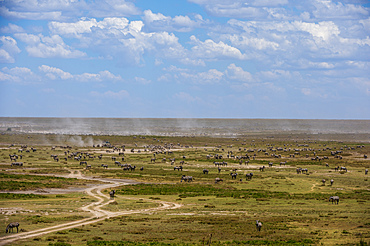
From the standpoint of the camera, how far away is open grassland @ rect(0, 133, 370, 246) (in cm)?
3512

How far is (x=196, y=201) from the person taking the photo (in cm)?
5425

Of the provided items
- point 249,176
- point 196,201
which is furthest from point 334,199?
point 249,176

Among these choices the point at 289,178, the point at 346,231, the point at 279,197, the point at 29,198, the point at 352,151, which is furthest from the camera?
the point at 352,151

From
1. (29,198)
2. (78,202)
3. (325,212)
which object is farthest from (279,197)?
(29,198)

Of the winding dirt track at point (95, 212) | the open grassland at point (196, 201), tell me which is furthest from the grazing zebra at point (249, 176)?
the winding dirt track at point (95, 212)

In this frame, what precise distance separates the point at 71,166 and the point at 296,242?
63502 mm

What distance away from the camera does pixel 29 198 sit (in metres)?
54.1

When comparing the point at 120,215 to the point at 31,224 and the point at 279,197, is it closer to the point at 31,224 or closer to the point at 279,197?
the point at 31,224

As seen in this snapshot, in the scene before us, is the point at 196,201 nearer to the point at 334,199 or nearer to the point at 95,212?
the point at 95,212

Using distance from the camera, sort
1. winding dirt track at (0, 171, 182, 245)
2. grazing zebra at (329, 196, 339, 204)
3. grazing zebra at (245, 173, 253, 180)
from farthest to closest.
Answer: grazing zebra at (245, 173, 253, 180), grazing zebra at (329, 196, 339, 204), winding dirt track at (0, 171, 182, 245)

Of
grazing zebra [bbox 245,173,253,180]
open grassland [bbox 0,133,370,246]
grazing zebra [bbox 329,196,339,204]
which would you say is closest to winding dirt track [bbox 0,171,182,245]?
open grassland [bbox 0,133,370,246]

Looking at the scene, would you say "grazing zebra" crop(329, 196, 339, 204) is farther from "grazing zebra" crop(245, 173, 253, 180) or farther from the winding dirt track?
"grazing zebra" crop(245, 173, 253, 180)

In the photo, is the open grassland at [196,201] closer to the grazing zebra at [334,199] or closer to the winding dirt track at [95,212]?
the grazing zebra at [334,199]

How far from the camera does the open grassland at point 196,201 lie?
115 feet
